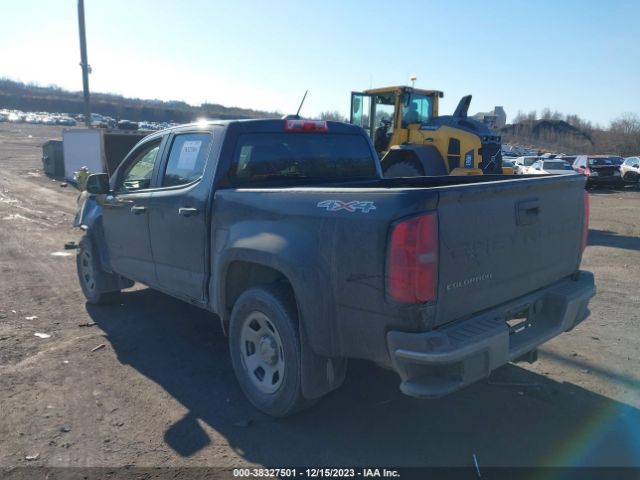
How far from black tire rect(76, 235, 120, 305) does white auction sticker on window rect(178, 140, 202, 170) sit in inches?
88.3

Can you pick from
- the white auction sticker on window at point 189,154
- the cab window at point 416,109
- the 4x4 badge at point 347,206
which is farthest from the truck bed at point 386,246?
the cab window at point 416,109

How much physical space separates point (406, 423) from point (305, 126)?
2.71 m

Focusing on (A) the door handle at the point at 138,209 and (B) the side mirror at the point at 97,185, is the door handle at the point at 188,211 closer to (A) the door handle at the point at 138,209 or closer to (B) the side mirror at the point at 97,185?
(A) the door handle at the point at 138,209

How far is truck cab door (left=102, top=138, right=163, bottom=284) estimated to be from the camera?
17.4 ft

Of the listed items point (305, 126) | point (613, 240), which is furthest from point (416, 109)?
point (305, 126)

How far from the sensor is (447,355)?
9.43 feet

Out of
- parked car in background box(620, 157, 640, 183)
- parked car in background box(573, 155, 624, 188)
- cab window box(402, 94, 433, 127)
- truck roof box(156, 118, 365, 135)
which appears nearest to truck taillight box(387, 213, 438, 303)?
truck roof box(156, 118, 365, 135)

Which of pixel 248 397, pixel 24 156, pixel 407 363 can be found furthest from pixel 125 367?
pixel 24 156

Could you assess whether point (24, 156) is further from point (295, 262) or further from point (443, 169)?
point (295, 262)

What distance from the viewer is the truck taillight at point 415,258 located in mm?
2895

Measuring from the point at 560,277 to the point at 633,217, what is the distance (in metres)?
13.9

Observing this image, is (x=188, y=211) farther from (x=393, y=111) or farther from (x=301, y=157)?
(x=393, y=111)

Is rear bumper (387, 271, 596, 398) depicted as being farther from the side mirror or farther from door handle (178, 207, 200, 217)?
the side mirror

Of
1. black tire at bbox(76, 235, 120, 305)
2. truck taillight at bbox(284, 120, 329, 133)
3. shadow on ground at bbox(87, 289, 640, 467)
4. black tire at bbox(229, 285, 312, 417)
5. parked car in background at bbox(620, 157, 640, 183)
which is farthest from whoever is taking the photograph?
parked car in background at bbox(620, 157, 640, 183)
